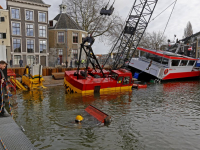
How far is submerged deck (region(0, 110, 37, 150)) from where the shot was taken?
19.6 ft

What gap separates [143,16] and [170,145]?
74.9ft

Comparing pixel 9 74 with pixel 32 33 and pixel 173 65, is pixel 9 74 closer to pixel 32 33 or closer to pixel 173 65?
pixel 173 65

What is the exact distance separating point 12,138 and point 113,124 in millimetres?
5134

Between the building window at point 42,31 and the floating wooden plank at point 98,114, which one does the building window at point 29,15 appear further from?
the floating wooden plank at point 98,114

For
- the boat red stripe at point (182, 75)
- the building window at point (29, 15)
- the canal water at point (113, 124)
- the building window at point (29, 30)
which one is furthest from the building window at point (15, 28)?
the boat red stripe at point (182, 75)

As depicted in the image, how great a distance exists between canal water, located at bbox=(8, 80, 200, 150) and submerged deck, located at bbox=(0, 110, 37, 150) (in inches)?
50.8

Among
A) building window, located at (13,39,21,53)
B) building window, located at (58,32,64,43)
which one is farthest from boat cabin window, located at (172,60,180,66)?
building window, located at (13,39,21,53)

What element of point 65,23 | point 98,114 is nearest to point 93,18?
point 65,23

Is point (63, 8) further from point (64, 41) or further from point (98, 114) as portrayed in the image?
point (98, 114)

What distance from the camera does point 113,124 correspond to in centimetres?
1005

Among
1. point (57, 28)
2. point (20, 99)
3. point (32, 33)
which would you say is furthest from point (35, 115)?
point (57, 28)

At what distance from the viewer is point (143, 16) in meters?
27.7

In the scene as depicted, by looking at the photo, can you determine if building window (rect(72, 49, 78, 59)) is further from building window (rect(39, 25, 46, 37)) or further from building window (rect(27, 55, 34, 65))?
building window (rect(27, 55, 34, 65))

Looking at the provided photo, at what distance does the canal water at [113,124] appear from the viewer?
26.3ft
